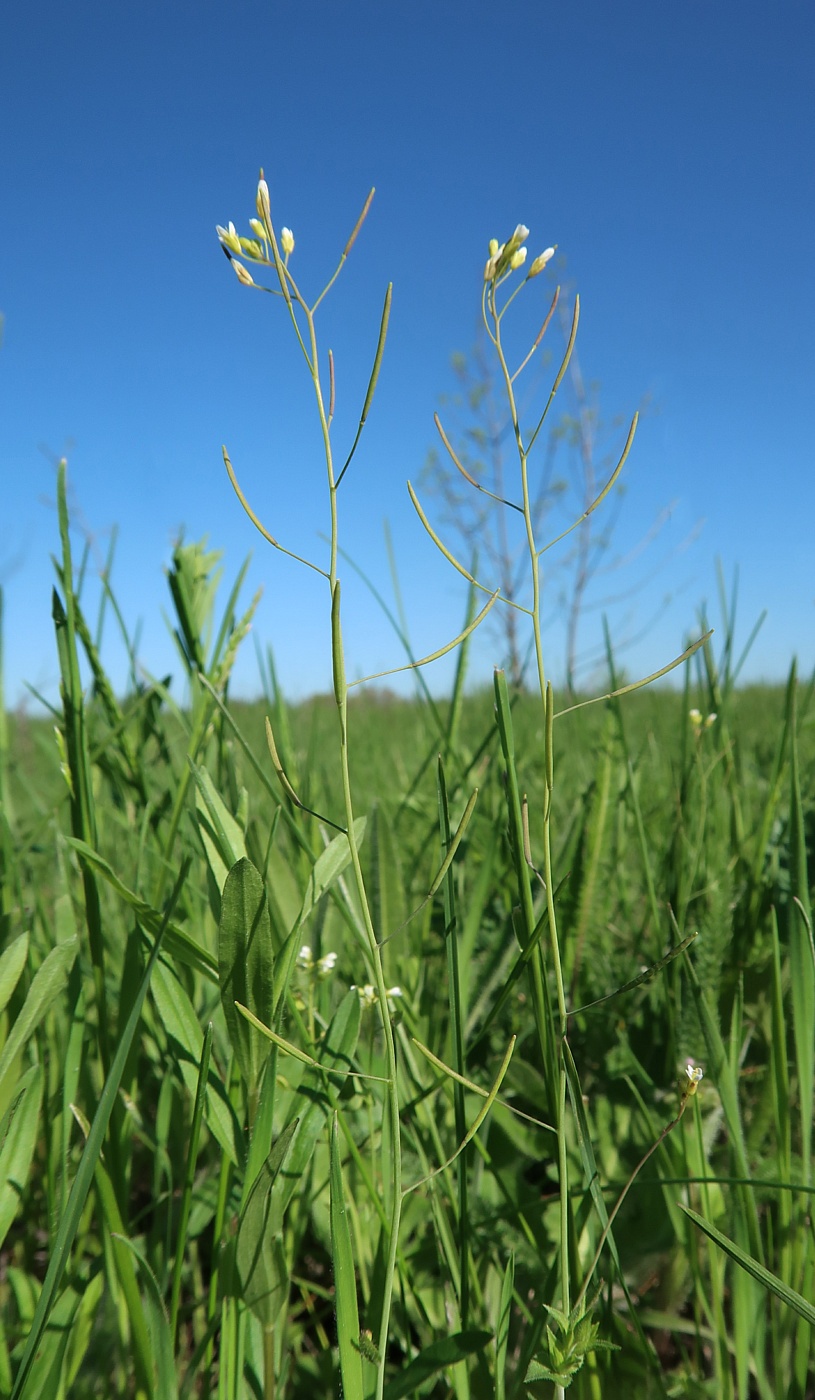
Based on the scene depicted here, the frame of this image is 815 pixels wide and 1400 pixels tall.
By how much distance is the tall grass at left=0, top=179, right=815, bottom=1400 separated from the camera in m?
0.45

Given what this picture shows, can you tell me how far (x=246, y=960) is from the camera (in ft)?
1.56

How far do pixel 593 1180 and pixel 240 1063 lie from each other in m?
0.21

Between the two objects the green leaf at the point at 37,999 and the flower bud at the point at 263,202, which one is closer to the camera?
the flower bud at the point at 263,202

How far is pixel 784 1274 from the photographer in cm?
61

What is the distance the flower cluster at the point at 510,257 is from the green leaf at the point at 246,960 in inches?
12.8

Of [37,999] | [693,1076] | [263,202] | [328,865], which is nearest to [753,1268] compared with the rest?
[693,1076]

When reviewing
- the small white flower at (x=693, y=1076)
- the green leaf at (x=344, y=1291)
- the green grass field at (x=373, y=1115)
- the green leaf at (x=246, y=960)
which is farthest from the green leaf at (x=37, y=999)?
the small white flower at (x=693, y=1076)

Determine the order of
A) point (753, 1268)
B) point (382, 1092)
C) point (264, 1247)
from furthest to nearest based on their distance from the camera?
point (382, 1092)
point (264, 1247)
point (753, 1268)

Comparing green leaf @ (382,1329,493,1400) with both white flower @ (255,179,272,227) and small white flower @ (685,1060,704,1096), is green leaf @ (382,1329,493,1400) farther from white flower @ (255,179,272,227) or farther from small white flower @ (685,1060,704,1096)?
white flower @ (255,179,272,227)

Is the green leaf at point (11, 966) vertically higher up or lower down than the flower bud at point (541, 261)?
lower down

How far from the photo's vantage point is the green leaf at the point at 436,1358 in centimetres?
48

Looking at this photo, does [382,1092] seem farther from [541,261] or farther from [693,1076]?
[541,261]

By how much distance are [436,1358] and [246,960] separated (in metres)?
0.25

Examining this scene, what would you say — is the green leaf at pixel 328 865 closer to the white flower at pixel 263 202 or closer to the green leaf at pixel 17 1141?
the green leaf at pixel 17 1141
